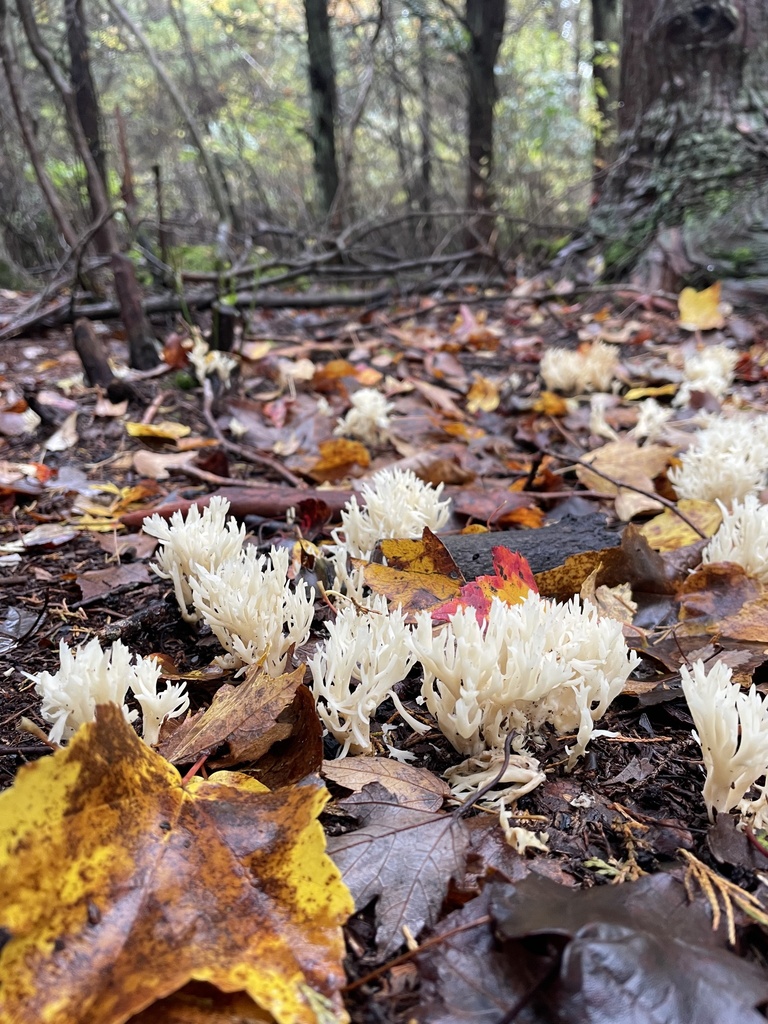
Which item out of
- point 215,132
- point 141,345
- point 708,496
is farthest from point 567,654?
point 215,132

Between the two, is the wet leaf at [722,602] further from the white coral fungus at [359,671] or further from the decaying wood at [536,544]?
the white coral fungus at [359,671]

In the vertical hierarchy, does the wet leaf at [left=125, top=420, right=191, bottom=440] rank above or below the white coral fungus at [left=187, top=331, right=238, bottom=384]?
below

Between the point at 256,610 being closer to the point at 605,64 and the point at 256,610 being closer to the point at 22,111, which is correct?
the point at 22,111

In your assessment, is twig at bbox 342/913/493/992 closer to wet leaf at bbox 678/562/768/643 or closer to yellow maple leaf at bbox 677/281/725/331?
wet leaf at bbox 678/562/768/643

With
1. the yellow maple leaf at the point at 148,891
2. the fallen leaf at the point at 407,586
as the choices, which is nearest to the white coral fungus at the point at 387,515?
the fallen leaf at the point at 407,586

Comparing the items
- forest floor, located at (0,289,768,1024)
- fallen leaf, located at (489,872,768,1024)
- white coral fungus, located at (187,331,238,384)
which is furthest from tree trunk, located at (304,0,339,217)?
fallen leaf, located at (489,872,768,1024)
